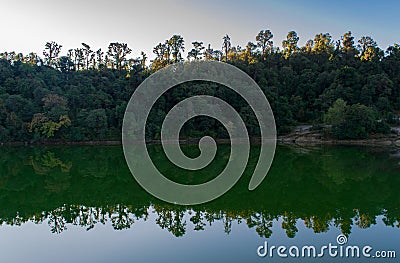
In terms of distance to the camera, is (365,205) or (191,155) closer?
(365,205)

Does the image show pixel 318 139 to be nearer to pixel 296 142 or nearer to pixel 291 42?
pixel 296 142

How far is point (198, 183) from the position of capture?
1347 centimetres

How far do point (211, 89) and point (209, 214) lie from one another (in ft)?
87.8

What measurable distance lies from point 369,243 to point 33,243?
682 cm

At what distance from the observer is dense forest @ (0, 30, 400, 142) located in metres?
30.9

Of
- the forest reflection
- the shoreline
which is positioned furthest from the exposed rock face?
the forest reflection

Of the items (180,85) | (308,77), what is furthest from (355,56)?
(180,85)

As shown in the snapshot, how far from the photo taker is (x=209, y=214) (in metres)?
9.02

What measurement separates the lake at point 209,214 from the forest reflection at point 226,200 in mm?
26

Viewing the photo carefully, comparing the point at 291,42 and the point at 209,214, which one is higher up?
the point at 291,42

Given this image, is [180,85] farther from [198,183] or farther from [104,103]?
[198,183]

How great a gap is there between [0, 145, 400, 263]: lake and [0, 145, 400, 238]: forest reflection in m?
0.03

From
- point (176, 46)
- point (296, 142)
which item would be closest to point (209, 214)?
point (296, 142)

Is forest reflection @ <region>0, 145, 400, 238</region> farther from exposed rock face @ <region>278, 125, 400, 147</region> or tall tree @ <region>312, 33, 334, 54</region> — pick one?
tall tree @ <region>312, 33, 334, 54</region>
